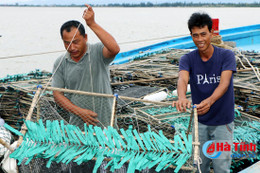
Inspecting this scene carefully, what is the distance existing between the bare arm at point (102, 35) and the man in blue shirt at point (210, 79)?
67cm

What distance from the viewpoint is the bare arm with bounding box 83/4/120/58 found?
2.50 meters

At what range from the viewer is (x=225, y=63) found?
2.48 m

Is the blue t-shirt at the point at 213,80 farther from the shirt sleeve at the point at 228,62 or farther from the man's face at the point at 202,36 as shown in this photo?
the man's face at the point at 202,36

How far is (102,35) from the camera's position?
262cm

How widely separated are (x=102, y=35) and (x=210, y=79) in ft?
3.49

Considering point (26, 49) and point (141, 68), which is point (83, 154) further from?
point (26, 49)

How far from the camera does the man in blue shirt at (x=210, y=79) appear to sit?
2459 mm

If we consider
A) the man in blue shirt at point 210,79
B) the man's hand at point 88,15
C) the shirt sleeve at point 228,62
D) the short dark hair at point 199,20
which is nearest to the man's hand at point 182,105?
the man in blue shirt at point 210,79

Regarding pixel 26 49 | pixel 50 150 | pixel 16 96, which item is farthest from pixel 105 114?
pixel 26 49

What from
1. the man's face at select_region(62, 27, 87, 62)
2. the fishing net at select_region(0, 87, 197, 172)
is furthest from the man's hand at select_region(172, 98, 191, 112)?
the man's face at select_region(62, 27, 87, 62)

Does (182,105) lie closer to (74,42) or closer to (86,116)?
(86,116)

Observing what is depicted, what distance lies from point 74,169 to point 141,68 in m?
4.91

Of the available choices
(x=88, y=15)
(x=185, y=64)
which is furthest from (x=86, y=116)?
(x=185, y=64)

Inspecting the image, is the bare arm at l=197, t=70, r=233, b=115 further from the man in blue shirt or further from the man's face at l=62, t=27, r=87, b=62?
the man's face at l=62, t=27, r=87, b=62
